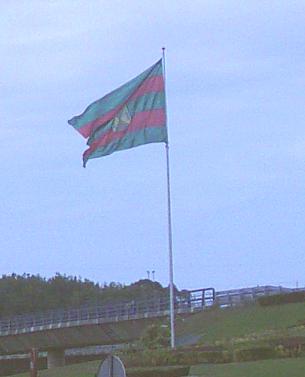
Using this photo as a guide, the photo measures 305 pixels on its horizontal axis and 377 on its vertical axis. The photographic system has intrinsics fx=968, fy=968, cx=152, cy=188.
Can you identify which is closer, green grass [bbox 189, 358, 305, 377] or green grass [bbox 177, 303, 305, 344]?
green grass [bbox 189, 358, 305, 377]

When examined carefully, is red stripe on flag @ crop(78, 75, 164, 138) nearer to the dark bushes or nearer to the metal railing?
the dark bushes

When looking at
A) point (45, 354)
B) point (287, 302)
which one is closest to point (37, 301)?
point (45, 354)

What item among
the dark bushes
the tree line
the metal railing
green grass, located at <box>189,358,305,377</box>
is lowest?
green grass, located at <box>189,358,305,377</box>

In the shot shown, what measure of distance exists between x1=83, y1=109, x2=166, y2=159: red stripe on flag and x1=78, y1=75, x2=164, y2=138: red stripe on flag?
1.34 ft

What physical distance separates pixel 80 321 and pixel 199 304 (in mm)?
17199

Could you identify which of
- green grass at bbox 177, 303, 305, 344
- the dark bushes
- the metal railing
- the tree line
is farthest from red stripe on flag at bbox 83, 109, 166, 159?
the tree line

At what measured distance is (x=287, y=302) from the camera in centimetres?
5244

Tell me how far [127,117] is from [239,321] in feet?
69.2

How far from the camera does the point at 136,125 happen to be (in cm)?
3169

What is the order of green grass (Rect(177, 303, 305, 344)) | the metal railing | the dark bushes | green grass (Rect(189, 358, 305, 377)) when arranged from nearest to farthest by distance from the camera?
1. green grass (Rect(189, 358, 305, 377))
2. green grass (Rect(177, 303, 305, 344))
3. the dark bushes
4. the metal railing

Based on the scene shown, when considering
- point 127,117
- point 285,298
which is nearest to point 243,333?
point 285,298

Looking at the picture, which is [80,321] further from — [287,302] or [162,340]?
[162,340]

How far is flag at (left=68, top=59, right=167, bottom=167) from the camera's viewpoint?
3086 centimetres

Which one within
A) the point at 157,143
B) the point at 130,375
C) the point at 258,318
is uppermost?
the point at 157,143
